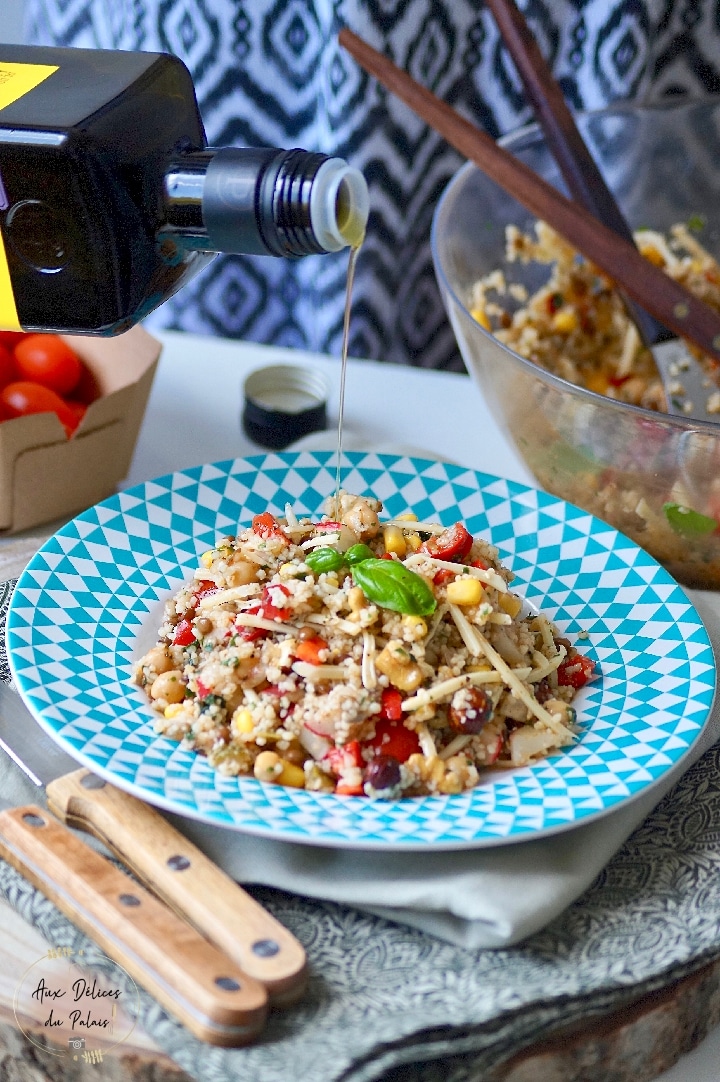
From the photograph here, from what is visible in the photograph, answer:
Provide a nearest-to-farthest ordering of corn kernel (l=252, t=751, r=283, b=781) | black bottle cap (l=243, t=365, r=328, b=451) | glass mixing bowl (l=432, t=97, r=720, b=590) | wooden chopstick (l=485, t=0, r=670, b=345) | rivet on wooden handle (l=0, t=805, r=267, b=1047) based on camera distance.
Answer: rivet on wooden handle (l=0, t=805, r=267, b=1047)
corn kernel (l=252, t=751, r=283, b=781)
glass mixing bowl (l=432, t=97, r=720, b=590)
wooden chopstick (l=485, t=0, r=670, b=345)
black bottle cap (l=243, t=365, r=328, b=451)

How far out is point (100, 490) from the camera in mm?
2348

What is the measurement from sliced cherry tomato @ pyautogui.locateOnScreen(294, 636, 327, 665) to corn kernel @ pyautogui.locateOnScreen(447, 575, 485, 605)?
0.71ft

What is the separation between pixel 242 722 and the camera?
1611mm

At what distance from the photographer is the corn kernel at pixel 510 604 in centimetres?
182

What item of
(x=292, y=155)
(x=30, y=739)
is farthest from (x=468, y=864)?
(x=292, y=155)

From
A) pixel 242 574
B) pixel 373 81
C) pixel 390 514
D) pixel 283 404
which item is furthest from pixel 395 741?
pixel 373 81

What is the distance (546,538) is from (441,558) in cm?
39

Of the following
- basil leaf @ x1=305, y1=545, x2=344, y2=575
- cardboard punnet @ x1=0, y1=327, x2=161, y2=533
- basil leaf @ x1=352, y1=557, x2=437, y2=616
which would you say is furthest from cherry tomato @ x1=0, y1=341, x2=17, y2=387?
basil leaf @ x1=352, y1=557, x2=437, y2=616

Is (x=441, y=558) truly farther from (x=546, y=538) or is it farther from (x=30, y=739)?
(x=30, y=739)

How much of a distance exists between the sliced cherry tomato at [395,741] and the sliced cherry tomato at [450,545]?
31 centimetres

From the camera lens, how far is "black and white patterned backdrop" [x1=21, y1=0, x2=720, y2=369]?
2.72m

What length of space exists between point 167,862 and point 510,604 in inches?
27.7

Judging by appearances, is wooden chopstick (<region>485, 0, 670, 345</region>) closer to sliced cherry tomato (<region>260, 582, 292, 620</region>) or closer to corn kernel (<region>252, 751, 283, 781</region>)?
sliced cherry tomato (<region>260, 582, 292, 620</region>)

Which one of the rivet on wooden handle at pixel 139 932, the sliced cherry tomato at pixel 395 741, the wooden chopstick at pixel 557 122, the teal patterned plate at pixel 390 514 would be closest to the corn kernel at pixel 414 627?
the sliced cherry tomato at pixel 395 741
